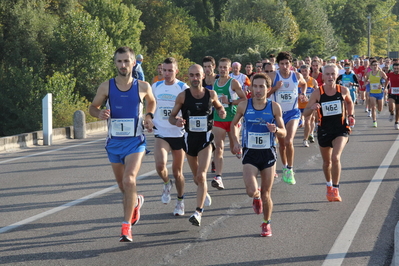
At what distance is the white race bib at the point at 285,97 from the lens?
10961 mm

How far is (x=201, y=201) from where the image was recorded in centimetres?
755

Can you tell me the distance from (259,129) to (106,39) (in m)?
33.7

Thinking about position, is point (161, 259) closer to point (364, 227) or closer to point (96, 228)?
point (96, 228)

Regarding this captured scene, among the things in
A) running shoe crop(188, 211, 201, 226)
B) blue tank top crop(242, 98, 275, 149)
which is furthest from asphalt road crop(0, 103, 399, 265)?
blue tank top crop(242, 98, 275, 149)

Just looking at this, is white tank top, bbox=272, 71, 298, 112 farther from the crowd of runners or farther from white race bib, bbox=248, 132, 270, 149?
white race bib, bbox=248, 132, 270, 149

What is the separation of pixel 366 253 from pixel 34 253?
3.14 m

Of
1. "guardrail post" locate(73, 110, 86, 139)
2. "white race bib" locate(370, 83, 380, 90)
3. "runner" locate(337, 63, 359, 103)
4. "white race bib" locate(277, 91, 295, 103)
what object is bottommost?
"guardrail post" locate(73, 110, 86, 139)

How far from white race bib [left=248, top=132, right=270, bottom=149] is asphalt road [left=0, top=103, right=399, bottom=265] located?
2.97ft

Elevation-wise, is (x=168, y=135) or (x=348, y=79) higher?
(x=348, y=79)

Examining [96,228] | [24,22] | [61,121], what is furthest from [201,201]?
[24,22]

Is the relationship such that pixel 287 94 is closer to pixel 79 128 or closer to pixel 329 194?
pixel 329 194

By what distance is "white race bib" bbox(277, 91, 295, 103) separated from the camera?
10961 millimetres

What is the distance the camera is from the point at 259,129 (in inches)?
293

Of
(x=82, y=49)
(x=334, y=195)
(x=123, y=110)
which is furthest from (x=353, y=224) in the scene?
(x=82, y=49)
